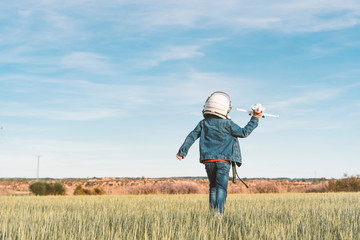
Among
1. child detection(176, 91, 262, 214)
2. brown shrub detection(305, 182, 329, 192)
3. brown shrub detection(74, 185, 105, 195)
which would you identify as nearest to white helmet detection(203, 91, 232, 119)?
child detection(176, 91, 262, 214)

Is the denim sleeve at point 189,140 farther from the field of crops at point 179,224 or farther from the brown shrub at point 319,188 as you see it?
the brown shrub at point 319,188

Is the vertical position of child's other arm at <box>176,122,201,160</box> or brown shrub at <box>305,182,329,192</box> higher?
child's other arm at <box>176,122,201,160</box>

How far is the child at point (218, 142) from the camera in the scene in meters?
6.24

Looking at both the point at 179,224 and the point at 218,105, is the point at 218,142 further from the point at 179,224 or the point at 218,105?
the point at 179,224


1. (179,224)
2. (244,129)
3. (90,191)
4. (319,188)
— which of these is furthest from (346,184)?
(179,224)

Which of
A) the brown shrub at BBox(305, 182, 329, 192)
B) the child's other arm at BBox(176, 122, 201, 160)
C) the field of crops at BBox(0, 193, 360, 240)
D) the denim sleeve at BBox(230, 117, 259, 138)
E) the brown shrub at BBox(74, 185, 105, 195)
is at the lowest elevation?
the brown shrub at BBox(74, 185, 105, 195)

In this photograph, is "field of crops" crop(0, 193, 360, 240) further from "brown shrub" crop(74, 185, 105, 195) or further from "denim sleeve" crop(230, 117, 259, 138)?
"brown shrub" crop(74, 185, 105, 195)

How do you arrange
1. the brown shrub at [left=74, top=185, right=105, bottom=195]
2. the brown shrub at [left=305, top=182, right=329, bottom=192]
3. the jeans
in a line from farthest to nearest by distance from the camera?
the brown shrub at [left=305, top=182, right=329, bottom=192] < the brown shrub at [left=74, top=185, right=105, bottom=195] < the jeans

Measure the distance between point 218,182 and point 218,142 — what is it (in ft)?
2.28

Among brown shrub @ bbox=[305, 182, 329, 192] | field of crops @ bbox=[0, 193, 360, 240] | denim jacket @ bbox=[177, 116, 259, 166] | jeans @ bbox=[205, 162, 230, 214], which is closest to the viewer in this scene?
field of crops @ bbox=[0, 193, 360, 240]

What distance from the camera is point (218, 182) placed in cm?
623

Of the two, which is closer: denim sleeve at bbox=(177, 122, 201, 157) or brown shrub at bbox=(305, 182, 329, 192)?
denim sleeve at bbox=(177, 122, 201, 157)

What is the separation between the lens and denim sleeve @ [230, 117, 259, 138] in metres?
6.34

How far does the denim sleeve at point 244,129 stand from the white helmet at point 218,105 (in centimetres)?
28
